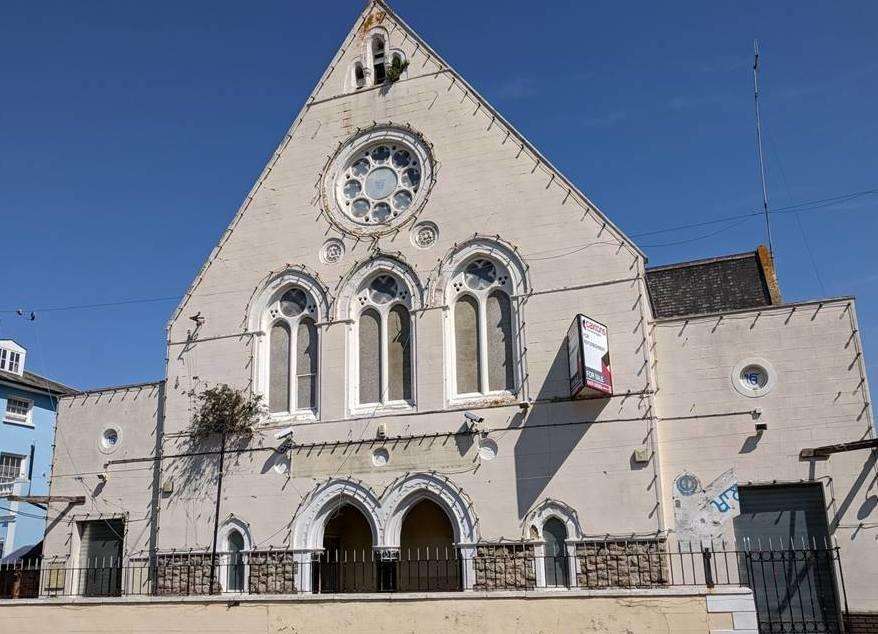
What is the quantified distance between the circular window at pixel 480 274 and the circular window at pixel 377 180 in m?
2.51

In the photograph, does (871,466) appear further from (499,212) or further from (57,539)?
(57,539)

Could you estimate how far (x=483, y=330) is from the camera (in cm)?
2359

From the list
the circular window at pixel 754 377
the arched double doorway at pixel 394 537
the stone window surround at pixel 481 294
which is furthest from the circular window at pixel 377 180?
the circular window at pixel 754 377

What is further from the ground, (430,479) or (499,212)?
(499,212)

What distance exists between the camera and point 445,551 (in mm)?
24219

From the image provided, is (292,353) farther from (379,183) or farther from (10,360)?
(10,360)

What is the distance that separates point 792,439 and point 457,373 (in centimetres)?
855

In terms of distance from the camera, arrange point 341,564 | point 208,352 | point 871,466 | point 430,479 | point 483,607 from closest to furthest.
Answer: point 483,607
point 871,466
point 430,479
point 341,564
point 208,352

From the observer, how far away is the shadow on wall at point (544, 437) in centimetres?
2152

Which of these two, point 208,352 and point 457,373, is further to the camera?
point 208,352

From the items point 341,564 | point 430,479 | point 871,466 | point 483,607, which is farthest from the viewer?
point 341,564

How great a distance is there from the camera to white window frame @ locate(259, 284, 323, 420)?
2486cm

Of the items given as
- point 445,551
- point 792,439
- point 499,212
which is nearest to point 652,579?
point 792,439

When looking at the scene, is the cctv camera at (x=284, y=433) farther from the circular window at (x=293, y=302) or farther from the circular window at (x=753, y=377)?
the circular window at (x=753, y=377)
